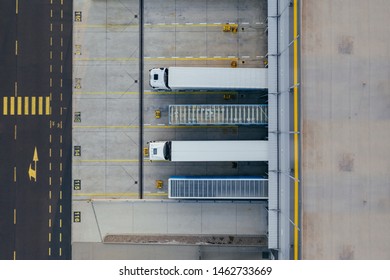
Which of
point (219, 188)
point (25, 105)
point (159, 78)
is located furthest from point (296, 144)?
point (25, 105)

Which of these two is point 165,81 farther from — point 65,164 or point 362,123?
point 362,123

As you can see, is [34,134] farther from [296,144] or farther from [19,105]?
[296,144]

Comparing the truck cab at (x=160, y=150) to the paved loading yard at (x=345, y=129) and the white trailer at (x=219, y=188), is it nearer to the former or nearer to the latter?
the white trailer at (x=219, y=188)

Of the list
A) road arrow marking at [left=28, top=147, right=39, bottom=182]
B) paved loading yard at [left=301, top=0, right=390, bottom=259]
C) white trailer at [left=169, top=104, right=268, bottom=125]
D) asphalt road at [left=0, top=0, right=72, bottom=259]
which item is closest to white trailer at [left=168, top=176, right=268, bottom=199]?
white trailer at [left=169, top=104, right=268, bottom=125]

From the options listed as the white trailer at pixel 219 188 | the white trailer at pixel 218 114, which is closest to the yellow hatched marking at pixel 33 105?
the white trailer at pixel 218 114

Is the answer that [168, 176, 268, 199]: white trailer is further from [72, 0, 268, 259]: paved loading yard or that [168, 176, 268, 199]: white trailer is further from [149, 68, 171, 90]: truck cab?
[149, 68, 171, 90]: truck cab

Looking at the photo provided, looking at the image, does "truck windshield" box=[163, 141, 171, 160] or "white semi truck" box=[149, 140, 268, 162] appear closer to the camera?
"white semi truck" box=[149, 140, 268, 162]
